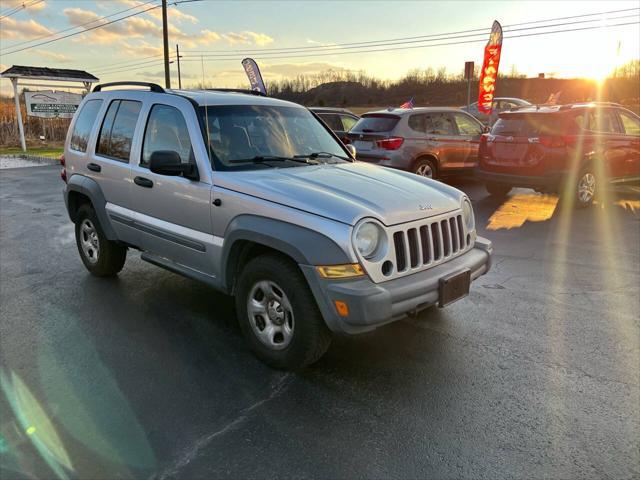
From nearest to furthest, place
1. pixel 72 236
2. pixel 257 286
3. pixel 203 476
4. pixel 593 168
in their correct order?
pixel 203 476 < pixel 257 286 < pixel 72 236 < pixel 593 168

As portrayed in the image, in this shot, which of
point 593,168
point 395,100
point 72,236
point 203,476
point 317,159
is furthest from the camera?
point 395,100

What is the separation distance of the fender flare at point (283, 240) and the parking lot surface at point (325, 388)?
0.85 m

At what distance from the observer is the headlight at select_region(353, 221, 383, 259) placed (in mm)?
3152

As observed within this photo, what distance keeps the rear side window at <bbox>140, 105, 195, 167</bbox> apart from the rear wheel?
682 cm

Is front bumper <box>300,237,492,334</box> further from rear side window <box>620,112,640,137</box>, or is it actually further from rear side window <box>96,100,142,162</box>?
rear side window <box>620,112,640,137</box>

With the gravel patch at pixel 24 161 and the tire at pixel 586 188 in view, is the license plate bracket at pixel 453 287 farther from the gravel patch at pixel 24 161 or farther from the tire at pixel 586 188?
the gravel patch at pixel 24 161

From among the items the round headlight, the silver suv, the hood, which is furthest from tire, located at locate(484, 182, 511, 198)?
the round headlight

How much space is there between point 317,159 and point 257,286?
4.65 feet

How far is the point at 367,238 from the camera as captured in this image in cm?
322

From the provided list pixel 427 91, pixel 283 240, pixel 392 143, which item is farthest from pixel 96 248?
pixel 427 91

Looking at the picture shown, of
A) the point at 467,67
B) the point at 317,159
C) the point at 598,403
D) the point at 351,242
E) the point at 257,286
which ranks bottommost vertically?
the point at 598,403

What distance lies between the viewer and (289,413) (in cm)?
310

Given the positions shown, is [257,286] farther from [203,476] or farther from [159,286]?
[159,286]

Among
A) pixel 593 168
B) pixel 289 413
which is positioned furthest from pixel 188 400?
pixel 593 168
